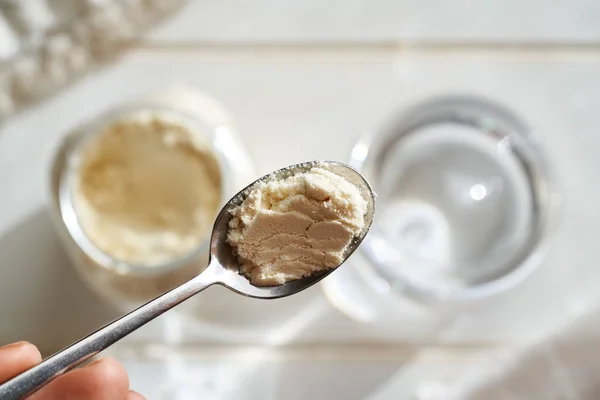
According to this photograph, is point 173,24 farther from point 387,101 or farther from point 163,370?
point 163,370

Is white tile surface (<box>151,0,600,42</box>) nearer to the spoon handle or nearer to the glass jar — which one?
the glass jar

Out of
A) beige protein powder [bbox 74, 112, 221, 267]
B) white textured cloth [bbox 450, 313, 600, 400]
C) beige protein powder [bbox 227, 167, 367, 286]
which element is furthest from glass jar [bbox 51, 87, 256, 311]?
white textured cloth [bbox 450, 313, 600, 400]

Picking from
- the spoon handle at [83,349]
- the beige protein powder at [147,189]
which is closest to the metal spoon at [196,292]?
→ the spoon handle at [83,349]

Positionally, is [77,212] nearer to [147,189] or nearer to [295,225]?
[147,189]

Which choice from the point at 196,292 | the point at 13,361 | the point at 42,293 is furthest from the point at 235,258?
the point at 42,293

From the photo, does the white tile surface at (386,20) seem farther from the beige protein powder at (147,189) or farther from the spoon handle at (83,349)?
the spoon handle at (83,349)

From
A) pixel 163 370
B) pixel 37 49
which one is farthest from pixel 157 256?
pixel 37 49

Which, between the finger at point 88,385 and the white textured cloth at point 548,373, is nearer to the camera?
the finger at point 88,385
